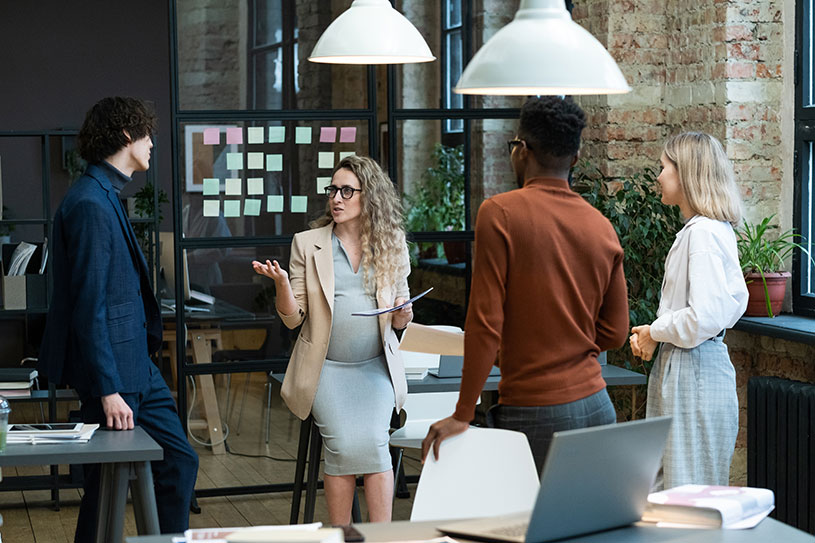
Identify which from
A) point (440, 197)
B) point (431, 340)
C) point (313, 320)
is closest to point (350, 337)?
point (313, 320)

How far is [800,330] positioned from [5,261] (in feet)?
13.5

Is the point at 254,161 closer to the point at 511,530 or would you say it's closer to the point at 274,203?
the point at 274,203

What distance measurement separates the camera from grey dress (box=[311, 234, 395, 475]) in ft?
13.5

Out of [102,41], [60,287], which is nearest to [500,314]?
[60,287]

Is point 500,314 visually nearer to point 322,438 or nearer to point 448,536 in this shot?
point 448,536

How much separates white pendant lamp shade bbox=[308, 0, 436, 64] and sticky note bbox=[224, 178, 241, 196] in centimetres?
187

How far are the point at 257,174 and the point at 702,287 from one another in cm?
252

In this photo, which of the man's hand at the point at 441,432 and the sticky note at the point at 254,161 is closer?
the man's hand at the point at 441,432

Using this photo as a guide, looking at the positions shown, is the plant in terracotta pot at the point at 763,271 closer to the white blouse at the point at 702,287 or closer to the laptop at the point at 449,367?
the white blouse at the point at 702,287

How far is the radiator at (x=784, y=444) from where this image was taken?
4.41m

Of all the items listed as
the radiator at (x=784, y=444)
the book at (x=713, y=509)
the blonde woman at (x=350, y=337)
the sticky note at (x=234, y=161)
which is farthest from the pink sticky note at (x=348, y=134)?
the book at (x=713, y=509)

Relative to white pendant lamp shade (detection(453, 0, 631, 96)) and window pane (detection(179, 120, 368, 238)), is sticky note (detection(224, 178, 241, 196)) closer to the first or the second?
window pane (detection(179, 120, 368, 238))

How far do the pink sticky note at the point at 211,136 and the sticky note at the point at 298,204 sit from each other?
0.47 meters

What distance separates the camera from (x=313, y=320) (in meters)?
4.15
